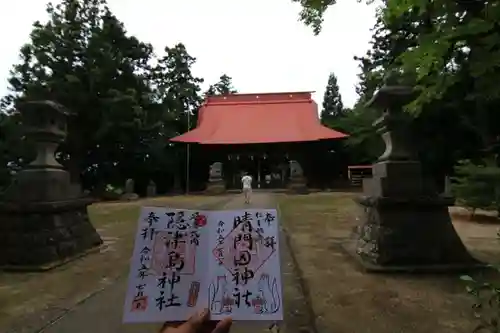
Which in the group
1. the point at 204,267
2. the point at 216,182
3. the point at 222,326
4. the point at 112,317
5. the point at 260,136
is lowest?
the point at 112,317

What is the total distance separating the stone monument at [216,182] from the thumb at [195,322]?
2028 centimetres

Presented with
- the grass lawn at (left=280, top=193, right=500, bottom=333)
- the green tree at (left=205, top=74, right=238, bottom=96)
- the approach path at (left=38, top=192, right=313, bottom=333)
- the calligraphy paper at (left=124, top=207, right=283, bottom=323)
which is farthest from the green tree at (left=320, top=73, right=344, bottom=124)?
the calligraphy paper at (left=124, top=207, right=283, bottom=323)

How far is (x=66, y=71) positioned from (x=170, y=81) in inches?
410

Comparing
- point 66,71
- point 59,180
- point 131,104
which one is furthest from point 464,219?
point 66,71

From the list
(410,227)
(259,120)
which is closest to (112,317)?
(410,227)

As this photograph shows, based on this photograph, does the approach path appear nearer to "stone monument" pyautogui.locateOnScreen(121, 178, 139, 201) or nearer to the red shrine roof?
"stone monument" pyautogui.locateOnScreen(121, 178, 139, 201)

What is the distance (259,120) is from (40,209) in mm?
20558

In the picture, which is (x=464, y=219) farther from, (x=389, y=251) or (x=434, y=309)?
(x=434, y=309)

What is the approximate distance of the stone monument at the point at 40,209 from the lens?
237 inches

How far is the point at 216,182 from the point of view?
74.8ft

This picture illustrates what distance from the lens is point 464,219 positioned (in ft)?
37.8

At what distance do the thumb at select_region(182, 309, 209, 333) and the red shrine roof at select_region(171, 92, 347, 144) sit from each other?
21183mm

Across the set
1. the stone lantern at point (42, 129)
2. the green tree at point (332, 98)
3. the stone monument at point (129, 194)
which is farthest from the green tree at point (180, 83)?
the stone lantern at point (42, 129)

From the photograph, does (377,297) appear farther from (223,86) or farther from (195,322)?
(223,86)
